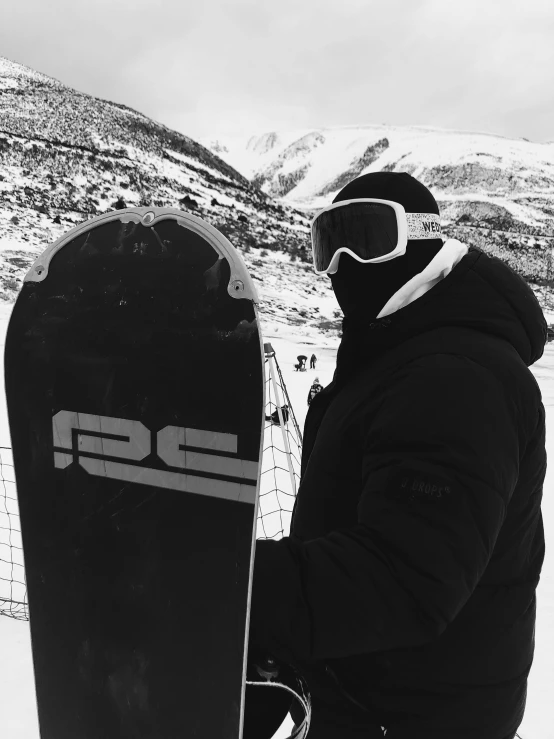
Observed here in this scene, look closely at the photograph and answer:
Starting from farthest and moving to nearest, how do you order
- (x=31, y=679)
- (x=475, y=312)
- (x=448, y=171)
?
(x=448, y=171) → (x=31, y=679) → (x=475, y=312)

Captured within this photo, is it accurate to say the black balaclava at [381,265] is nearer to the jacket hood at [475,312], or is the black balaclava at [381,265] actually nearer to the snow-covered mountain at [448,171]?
the jacket hood at [475,312]

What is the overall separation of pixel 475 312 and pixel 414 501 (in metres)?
0.36

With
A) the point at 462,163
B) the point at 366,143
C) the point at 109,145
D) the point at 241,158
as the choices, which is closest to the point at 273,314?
the point at 109,145

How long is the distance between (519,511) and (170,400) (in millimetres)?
656

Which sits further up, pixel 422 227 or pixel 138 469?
pixel 422 227

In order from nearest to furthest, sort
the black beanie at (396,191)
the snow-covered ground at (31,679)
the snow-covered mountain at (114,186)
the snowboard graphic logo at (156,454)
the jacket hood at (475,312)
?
the jacket hood at (475,312) → the snowboard graphic logo at (156,454) → the black beanie at (396,191) → the snow-covered ground at (31,679) → the snow-covered mountain at (114,186)

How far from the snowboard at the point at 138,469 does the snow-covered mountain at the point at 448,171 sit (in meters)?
34.5

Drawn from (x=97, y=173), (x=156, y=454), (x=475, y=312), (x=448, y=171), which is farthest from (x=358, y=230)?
(x=448, y=171)

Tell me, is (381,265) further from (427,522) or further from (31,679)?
(31,679)

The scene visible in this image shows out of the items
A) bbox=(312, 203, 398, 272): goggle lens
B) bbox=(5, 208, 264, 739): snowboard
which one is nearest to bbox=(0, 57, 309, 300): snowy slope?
bbox=(5, 208, 264, 739): snowboard

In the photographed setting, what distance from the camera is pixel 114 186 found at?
100 feet

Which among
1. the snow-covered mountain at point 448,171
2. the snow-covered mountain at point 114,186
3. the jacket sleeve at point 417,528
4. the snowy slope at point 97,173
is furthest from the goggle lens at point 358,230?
the snow-covered mountain at point 448,171

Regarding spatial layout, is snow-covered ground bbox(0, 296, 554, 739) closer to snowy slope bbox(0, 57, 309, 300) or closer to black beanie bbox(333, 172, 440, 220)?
black beanie bbox(333, 172, 440, 220)

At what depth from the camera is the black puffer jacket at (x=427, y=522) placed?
74cm
